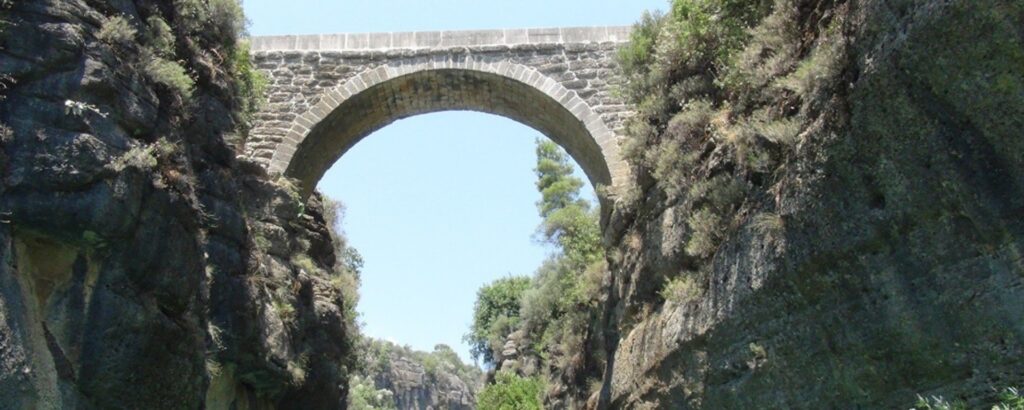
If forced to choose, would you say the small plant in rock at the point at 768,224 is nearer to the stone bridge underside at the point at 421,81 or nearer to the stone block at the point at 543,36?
the stone bridge underside at the point at 421,81

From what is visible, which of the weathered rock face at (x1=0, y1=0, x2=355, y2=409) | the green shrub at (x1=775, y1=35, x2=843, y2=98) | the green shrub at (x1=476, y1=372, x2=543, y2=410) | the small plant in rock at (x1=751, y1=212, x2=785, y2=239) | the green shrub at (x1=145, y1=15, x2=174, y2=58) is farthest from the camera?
the green shrub at (x1=476, y1=372, x2=543, y2=410)

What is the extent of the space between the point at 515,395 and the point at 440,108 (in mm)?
12685

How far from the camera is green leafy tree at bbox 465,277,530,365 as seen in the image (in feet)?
128

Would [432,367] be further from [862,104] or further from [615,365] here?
[862,104]

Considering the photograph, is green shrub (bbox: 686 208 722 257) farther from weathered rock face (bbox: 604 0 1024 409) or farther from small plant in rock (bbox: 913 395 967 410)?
small plant in rock (bbox: 913 395 967 410)

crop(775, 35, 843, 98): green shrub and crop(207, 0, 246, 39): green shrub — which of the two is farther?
crop(207, 0, 246, 39): green shrub

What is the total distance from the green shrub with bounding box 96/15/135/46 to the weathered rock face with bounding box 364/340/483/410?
50.3 meters

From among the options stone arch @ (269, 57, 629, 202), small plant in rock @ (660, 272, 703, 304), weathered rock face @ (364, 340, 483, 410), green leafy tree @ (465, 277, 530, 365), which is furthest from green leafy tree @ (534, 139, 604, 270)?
weathered rock face @ (364, 340, 483, 410)

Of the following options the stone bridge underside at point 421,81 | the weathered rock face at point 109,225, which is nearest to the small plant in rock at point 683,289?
the weathered rock face at point 109,225

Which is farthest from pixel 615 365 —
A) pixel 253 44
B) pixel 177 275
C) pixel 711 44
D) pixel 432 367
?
pixel 432 367

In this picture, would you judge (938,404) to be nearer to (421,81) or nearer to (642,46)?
(642,46)

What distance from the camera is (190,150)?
365 inches

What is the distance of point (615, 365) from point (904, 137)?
6.20m

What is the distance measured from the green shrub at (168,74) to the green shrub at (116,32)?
0.31 metres
